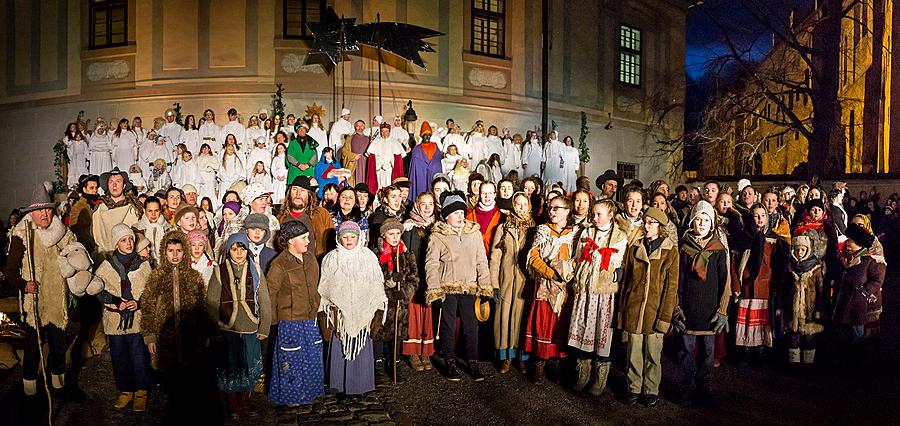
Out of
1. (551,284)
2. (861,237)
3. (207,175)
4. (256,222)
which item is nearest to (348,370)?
(256,222)

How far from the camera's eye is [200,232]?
17.7 ft

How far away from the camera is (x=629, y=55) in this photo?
22.6 m

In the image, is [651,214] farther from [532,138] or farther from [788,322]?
[532,138]

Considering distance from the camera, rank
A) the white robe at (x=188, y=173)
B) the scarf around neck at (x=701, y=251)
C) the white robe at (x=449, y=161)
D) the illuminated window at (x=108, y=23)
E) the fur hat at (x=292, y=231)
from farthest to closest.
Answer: the illuminated window at (x=108, y=23), the white robe at (x=449, y=161), the white robe at (x=188, y=173), the scarf around neck at (x=701, y=251), the fur hat at (x=292, y=231)

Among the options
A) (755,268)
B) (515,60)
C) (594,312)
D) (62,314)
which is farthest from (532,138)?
(62,314)

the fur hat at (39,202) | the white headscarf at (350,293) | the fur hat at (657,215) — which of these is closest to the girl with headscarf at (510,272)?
the fur hat at (657,215)

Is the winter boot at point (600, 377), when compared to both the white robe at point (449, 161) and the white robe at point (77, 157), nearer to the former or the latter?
the white robe at point (449, 161)

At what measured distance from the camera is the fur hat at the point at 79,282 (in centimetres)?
523

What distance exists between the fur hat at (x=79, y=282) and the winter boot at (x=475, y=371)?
3497 millimetres

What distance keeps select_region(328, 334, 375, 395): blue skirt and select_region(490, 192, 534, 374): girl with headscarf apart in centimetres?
149

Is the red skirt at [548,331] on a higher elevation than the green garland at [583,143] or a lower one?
lower

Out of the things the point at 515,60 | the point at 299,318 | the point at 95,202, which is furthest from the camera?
the point at 515,60

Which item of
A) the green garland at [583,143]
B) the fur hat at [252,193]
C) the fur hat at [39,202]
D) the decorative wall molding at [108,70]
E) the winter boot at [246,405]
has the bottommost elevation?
the winter boot at [246,405]

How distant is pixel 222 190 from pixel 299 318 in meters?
9.05
